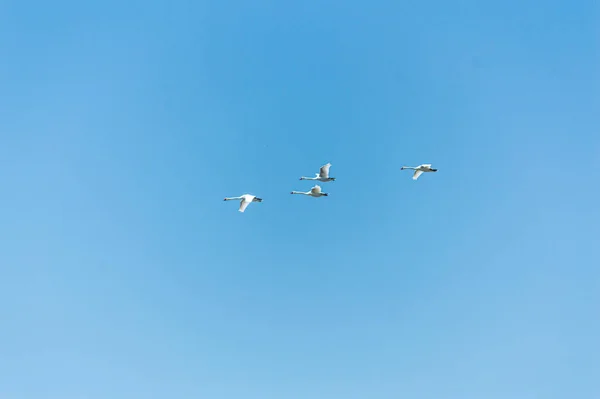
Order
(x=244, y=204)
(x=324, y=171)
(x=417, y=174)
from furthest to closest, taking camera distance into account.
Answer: (x=417, y=174) → (x=324, y=171) → (x=244, y=204)

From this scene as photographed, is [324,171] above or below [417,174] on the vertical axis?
below

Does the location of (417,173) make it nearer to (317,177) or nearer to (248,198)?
(317,177)

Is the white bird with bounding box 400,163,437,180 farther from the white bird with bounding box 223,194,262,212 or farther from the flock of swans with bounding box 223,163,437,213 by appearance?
the white bird with bounding box 223,194,262,212

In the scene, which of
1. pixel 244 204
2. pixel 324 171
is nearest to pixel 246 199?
pixel 244 204

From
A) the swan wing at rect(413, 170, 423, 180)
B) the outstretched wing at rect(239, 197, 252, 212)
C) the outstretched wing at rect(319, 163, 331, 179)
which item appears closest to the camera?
the outstretched wing at rect(239, 197, 252, 212)

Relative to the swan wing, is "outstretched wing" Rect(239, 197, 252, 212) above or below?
below

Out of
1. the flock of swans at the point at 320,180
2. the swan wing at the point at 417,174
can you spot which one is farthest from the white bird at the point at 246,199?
the swan wing at the point at 417,174

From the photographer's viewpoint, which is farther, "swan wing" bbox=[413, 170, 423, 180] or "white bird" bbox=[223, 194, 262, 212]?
"swan wing" bbox=[413, 170, 423, 180]

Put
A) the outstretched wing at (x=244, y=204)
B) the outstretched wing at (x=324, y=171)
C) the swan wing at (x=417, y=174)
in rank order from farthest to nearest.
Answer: the swan wing at (x=417, y=174) → the outstretched wing at (x=324, y=171) → the outstretched wing at (x=244, y=204)

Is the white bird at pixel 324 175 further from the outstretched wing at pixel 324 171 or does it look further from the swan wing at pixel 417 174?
the swan wing at pixel 417 174

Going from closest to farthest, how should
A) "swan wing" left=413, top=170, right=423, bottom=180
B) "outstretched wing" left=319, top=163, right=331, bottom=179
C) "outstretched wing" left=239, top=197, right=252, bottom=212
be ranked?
1. "outstretched wing" left=239, top=197, right=252, bottom=212
2. "outstretched wing" left=319, top=163, right=331, bottom=179
3. "swan wing" left=413, top=170, right=423, bottom=180

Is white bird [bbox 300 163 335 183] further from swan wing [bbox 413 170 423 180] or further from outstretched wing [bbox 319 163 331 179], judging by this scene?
swan wing [bbox 413 170 423 180]

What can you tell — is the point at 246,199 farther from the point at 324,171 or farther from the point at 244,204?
the point at 324,171

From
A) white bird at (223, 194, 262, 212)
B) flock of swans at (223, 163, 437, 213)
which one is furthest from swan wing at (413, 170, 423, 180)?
white bird at (223, 194, 262, 212)
